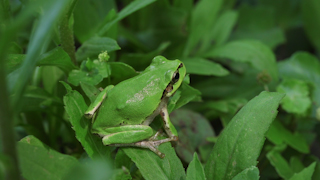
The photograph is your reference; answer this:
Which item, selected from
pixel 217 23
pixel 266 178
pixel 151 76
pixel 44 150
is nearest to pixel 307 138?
pixel 266 178

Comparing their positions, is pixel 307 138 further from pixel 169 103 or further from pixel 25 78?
pixel 25 78

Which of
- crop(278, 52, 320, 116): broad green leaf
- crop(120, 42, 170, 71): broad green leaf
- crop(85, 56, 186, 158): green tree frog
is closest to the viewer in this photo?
crop(85, 56, 186, 158): green tree frog

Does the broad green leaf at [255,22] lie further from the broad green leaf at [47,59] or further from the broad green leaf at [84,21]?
the broad green leaf at [47,59]

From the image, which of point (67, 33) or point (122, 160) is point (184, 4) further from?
point (122, 160)

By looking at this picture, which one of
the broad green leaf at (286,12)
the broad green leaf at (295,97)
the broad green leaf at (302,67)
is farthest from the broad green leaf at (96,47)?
the broad green leaf at (286,12)

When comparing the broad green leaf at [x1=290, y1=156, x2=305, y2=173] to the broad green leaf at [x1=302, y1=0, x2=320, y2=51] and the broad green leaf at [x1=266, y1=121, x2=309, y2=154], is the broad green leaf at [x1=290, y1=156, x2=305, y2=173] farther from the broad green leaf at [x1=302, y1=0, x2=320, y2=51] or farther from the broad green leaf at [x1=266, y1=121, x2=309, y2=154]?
the broad green leaf at [x1=302, y1=0, x2=320, y2=51]

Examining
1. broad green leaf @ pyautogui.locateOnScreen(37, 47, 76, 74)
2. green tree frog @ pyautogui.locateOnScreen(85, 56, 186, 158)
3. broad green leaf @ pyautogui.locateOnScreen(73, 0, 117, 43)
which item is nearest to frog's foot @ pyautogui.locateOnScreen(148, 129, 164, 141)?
green tree frog @ pyautogui.locateOnScreen(85, 56, 186, 158)

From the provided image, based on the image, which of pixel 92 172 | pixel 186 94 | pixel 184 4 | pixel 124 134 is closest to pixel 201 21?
pixel 184 4
